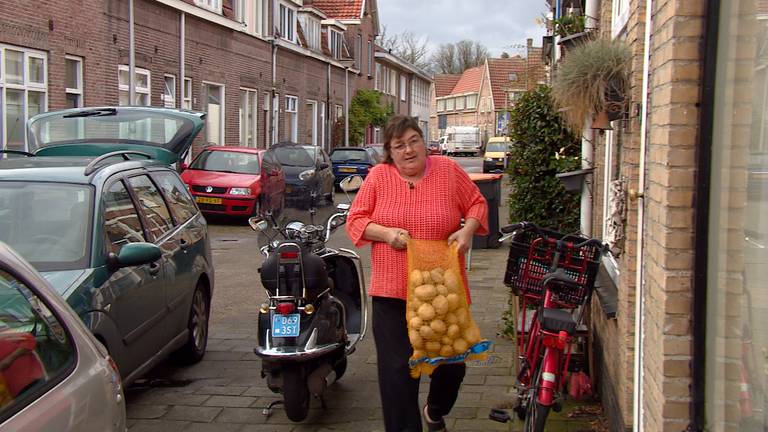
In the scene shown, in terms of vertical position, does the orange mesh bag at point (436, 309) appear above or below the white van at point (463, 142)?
below

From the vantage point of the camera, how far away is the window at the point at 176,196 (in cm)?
704

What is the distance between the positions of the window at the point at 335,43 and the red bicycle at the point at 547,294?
113 ft

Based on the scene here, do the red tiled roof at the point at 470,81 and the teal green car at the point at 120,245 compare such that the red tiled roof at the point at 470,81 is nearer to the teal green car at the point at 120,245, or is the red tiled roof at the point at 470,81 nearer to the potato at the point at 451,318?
the teal green car at the point at 120,245

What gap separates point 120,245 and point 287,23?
27821 mm

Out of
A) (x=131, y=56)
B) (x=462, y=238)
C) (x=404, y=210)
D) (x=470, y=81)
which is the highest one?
(x=470, y=81)

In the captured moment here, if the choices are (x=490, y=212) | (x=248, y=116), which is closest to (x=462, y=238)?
(x=490, y=212)

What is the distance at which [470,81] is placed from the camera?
92.1 metres

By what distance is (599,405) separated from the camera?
5742 mm

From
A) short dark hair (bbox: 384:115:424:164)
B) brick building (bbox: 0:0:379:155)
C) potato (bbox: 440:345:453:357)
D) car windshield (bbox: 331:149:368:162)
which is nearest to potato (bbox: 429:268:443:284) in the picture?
potato (bbox: 440:345:453:357)

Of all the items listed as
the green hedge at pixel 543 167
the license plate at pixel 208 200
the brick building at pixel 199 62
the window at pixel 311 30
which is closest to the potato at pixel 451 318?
the green hedge at pixel 543 167

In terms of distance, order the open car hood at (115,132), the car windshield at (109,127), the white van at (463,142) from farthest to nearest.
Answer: the white van at (463,142) < the car windshield at (109,127) < the open car hood at (115,132)

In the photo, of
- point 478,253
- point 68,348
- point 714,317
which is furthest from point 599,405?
point 478,253

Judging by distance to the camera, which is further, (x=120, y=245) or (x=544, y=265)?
(x=120, y=245)

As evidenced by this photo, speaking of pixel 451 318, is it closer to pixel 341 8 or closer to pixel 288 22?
pixel 288 22
